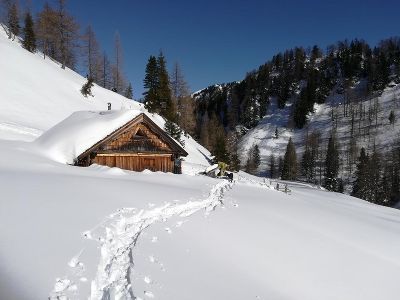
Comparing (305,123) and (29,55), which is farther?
(305,123)

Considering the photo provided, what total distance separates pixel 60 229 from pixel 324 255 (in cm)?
752

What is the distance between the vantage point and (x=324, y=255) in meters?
11.0

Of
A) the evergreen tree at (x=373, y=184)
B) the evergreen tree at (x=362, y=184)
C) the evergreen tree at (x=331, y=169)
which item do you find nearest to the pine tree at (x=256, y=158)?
the evergreen tree at (x=331, y=169)

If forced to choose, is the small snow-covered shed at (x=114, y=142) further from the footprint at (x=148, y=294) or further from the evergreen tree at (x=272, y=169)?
the evergreen tree at (x=272, y=169)

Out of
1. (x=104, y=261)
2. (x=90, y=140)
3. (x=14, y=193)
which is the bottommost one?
(x=104, y=261)

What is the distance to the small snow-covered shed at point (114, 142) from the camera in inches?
830

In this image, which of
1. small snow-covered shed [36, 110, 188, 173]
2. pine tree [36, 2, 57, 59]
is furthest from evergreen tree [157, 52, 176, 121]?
small snow-covered shed [36, 110, 188, 173]

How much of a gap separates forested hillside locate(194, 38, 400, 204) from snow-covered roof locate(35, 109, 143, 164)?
3605 cm

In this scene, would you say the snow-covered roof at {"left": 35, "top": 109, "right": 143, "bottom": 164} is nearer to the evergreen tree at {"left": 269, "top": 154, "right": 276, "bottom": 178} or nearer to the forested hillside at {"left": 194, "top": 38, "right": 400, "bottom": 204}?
the forested hillside at {"left": 194, "top": 38, "right": 400, "bottom": 204}

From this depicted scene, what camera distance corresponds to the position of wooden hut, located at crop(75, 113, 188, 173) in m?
22.0

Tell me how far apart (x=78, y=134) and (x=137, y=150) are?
376 cm

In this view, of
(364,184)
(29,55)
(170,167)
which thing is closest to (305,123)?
(364,184)

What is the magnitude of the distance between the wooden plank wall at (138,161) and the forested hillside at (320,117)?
109ft

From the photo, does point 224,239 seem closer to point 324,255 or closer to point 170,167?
point 324,255
